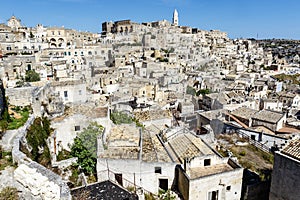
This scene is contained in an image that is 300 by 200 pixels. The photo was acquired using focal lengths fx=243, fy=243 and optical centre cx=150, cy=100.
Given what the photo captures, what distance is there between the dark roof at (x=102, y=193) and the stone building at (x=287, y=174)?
762 centimetres

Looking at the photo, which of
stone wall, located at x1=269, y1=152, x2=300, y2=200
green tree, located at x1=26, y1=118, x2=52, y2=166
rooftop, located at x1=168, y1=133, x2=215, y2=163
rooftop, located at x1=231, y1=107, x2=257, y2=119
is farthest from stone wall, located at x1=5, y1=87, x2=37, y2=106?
rooftop, located at x1=231, y1=107, x2=257, y2=119

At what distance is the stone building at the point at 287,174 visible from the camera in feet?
38.9

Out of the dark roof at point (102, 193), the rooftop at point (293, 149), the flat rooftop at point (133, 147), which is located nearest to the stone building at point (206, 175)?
the flat rooftop at point (133, 147)

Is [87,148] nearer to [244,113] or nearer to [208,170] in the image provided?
[208,170]

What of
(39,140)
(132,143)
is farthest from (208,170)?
(39,140)

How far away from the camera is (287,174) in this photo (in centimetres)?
1223

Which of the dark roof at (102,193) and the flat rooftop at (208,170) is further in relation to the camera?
the flat rooftop at (208,170)

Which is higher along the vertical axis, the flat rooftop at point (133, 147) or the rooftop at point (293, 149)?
the rooftop at point (293, 149)

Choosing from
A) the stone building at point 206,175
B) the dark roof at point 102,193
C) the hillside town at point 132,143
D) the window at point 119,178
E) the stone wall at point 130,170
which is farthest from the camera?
the window at point 119,178

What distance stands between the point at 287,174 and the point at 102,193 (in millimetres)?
9194

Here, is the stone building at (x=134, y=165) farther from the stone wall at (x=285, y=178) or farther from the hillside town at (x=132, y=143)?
the stone wall at (x=285, y=178)

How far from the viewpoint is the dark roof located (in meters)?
10.8

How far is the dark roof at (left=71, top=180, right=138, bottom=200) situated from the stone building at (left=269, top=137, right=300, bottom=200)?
762 centimetres

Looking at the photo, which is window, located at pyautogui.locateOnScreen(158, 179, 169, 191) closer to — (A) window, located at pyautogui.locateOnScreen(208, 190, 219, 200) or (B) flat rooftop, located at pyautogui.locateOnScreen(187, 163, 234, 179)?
(B) flat rooftop, located at pyautogui.locateOnScreen(187, 163, 234, 179)
